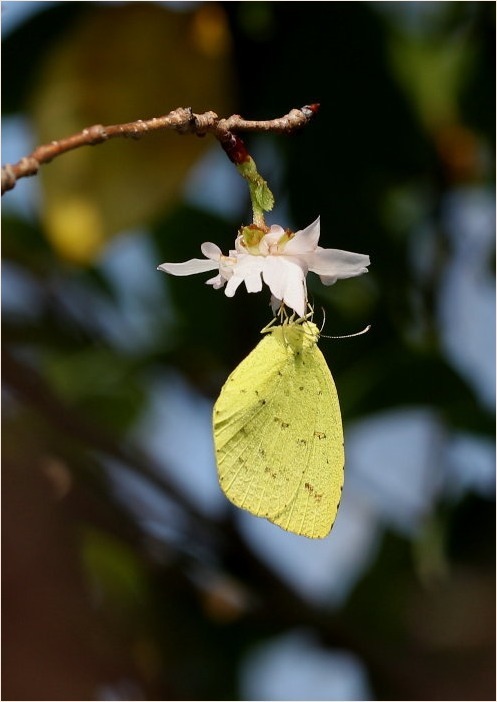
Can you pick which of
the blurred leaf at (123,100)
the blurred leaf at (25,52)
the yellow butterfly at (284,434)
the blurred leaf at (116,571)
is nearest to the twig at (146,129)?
the yellow butterfly at (284,434)

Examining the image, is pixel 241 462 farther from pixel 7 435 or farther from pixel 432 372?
pixel 7 435

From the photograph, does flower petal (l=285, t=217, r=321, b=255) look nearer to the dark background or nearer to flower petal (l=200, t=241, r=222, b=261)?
flower petal (l=200, t=241, r=222, b=261)

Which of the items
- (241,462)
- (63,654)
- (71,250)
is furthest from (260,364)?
(63,654)

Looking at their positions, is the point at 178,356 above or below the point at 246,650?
above

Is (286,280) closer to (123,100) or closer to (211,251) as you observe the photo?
(211,251)

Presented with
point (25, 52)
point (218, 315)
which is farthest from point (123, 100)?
point (218, 315)

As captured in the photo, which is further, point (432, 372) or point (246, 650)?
point (246, 650)
